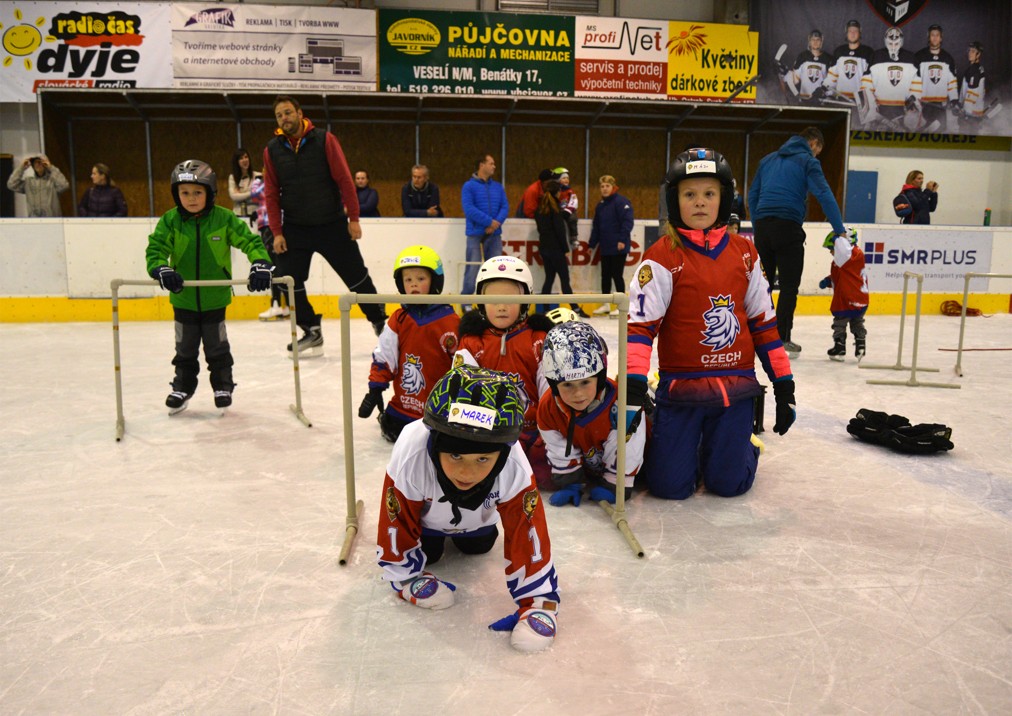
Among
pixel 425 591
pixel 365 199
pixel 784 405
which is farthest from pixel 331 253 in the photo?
pixel 365 199

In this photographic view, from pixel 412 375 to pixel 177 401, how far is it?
156 cm

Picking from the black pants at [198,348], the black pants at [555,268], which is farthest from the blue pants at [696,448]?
the black pants at [555,268]

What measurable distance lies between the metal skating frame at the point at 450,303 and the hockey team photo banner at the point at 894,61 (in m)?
11.3

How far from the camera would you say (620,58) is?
12.1 meters

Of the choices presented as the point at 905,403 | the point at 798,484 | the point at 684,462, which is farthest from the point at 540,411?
the point at 905,403

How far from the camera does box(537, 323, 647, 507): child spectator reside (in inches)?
108

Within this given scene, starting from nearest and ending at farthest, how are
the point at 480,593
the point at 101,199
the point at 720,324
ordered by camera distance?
the point at 480,593, the point at 720,324, the point at 101,199

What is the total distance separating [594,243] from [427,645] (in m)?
8.12

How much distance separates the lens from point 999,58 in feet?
43.2

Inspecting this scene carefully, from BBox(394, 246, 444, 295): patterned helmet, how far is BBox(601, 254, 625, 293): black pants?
585cm

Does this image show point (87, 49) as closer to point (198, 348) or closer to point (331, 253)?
point (331, 253)

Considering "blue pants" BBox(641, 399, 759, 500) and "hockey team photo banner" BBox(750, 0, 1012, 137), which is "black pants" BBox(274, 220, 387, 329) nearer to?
"blue pants" BBox(641, 399, 759, 500)

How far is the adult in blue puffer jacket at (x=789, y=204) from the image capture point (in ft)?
19.0

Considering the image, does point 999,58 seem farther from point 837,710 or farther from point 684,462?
point 837,710
